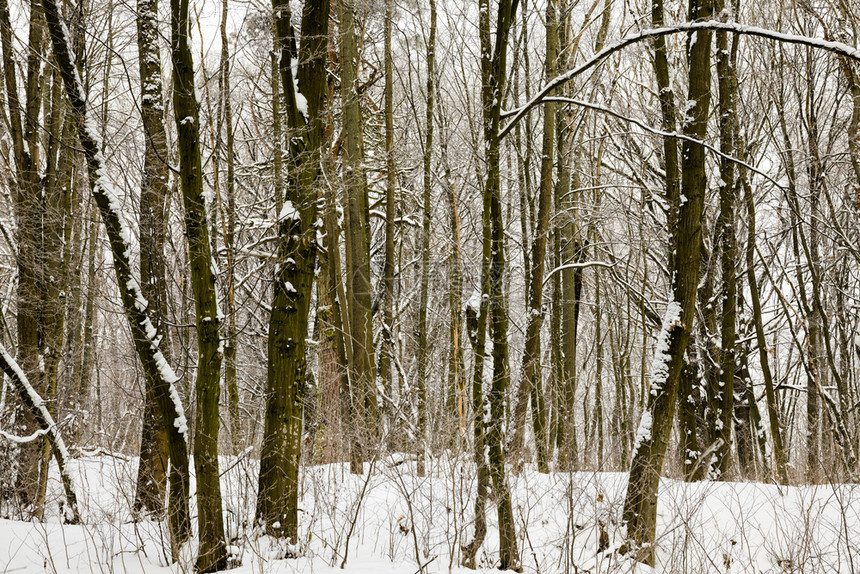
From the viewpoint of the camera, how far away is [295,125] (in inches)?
203

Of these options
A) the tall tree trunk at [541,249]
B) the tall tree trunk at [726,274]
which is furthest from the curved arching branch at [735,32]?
the tall tree trunk at [726,274]

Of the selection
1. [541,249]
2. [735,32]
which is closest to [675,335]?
[735,32]

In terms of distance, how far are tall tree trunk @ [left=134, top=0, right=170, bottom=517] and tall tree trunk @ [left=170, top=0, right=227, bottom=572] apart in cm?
30

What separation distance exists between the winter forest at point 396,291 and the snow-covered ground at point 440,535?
0.19ft

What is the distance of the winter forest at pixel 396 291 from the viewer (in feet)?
16.0

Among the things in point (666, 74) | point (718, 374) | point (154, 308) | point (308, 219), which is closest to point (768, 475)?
point (718, 374)

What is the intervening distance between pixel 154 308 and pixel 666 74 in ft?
19.7

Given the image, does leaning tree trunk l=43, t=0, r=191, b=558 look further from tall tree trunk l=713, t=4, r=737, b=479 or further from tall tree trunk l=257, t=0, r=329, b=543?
tall tree trunk l=713, t=4, r=737, b=479

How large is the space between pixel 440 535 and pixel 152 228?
3.90m

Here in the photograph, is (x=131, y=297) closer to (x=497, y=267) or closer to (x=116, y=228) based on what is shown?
(x=116, y=228)

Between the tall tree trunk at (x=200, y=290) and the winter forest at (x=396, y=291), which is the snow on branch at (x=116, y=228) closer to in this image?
the winter forest at (x=396, y=291)

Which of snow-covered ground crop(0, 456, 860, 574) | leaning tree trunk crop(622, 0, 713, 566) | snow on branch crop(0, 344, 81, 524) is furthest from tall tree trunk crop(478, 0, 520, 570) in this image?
snow on branch crop(0, 344, 81, 524)

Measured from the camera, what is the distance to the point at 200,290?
15.6ft

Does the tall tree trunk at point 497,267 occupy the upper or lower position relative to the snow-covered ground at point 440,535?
upper
